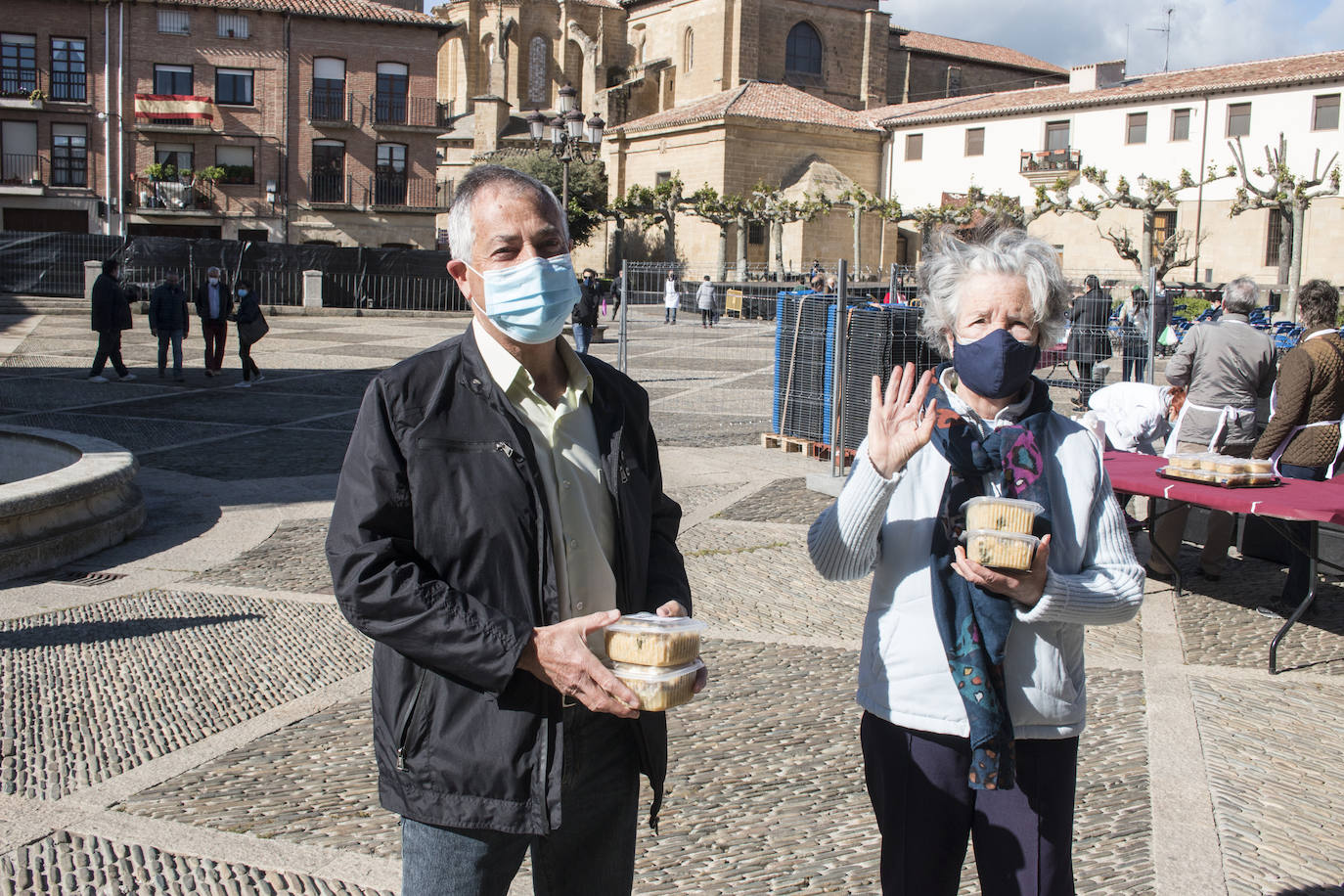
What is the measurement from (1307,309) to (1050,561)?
5443mm

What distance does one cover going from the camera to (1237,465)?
5734 mm

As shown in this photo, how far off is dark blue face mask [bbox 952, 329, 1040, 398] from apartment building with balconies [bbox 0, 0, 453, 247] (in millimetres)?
43519

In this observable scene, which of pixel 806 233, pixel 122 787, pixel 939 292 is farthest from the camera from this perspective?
pixel 806 233

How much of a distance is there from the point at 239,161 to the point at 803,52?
30.4m

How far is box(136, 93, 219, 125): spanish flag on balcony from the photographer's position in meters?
41.4

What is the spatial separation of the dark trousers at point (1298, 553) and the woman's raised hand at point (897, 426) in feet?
14.8

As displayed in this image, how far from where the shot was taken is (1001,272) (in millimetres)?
2426

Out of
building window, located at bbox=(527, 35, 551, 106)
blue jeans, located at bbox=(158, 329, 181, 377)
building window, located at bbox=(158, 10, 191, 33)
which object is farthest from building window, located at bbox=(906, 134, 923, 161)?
blue jeans, located at bbox=(158, 329, 181, 377)

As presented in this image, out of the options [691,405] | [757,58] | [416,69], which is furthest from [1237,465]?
[757,58]

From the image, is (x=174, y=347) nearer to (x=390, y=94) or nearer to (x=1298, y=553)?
(x=1298, y=553)

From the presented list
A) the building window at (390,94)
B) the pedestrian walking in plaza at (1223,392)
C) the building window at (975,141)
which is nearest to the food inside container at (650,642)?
the pedestrian walking in plaza at (1223,392)

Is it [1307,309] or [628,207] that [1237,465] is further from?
[628,207]

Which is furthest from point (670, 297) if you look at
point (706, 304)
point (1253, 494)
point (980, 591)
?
point (980, 591)

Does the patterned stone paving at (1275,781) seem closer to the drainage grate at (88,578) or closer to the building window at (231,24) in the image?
the drainage grate at (88,578)
